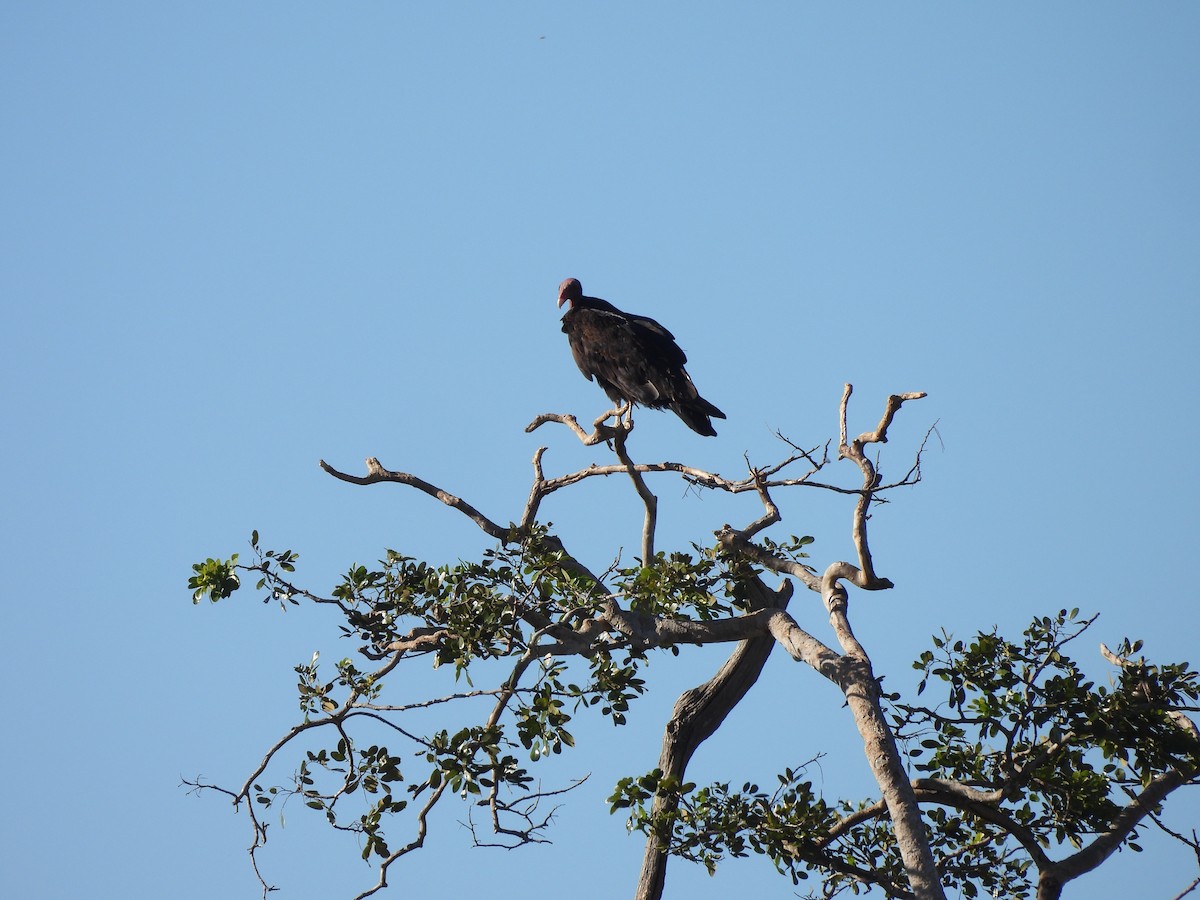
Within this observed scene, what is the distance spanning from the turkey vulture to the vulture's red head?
0.42 meters

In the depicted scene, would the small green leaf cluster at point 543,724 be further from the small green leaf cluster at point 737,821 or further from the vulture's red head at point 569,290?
the vulture's red head at point 569,290

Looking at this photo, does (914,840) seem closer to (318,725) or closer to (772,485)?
(772,485)

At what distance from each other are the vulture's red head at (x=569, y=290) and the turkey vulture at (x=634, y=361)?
0.42 metres

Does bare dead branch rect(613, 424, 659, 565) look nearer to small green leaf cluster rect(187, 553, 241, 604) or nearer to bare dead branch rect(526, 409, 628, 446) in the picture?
bare dead branch rect(526, 409, 628, 446)

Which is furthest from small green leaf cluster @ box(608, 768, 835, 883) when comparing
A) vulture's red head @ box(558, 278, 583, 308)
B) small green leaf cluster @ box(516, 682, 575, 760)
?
vulture's red head @ box(558, 278, 583, 308)

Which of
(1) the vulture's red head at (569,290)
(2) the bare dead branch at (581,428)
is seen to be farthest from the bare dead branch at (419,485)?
(1) the vulture's red head at (569,290)

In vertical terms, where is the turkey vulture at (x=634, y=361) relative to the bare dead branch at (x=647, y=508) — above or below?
above


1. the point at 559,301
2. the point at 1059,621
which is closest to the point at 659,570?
the point at 1059,621

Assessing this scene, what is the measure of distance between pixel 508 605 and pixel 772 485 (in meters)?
1.11

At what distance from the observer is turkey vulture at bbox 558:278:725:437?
709 cm

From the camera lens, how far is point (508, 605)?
5.01m

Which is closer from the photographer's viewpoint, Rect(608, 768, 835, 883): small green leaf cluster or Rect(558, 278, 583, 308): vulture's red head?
Rect(608, 768, 835, 883): small green leaf cluster

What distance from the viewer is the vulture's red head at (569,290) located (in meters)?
8.54

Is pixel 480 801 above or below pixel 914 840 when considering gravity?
above
